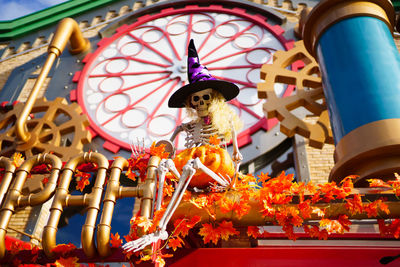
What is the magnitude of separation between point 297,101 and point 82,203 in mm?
4090

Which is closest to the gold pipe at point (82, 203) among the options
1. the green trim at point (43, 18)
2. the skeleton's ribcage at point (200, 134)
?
the skeleton's ribcage at point (200, 134)

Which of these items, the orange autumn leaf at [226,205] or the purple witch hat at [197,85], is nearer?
the orange autumn leaf at [226,205]

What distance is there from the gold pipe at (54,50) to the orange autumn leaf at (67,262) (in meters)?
4.77

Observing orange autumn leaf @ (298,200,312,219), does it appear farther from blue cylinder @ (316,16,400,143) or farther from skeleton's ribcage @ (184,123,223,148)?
blue cylinder @ (316,16,400,143)

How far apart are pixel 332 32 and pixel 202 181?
281cm

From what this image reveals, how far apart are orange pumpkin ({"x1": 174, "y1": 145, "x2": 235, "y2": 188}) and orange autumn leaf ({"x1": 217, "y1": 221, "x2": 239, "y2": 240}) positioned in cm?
57

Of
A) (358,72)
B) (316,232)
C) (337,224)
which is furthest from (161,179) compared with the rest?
(358,72)

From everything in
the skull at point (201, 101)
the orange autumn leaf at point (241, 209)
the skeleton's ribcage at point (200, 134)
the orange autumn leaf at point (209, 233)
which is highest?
the skull at point (201, 101)

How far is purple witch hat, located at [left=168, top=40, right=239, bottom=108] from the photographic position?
4.02 metres

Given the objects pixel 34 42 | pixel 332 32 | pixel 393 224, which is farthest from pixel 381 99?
pixel 34 42

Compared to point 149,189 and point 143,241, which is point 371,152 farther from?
point 143,241

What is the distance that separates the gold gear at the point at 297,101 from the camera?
231 inches

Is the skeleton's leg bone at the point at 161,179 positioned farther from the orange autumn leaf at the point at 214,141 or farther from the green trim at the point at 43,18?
the green trim at the point at 43,18

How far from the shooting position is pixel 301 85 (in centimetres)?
645
